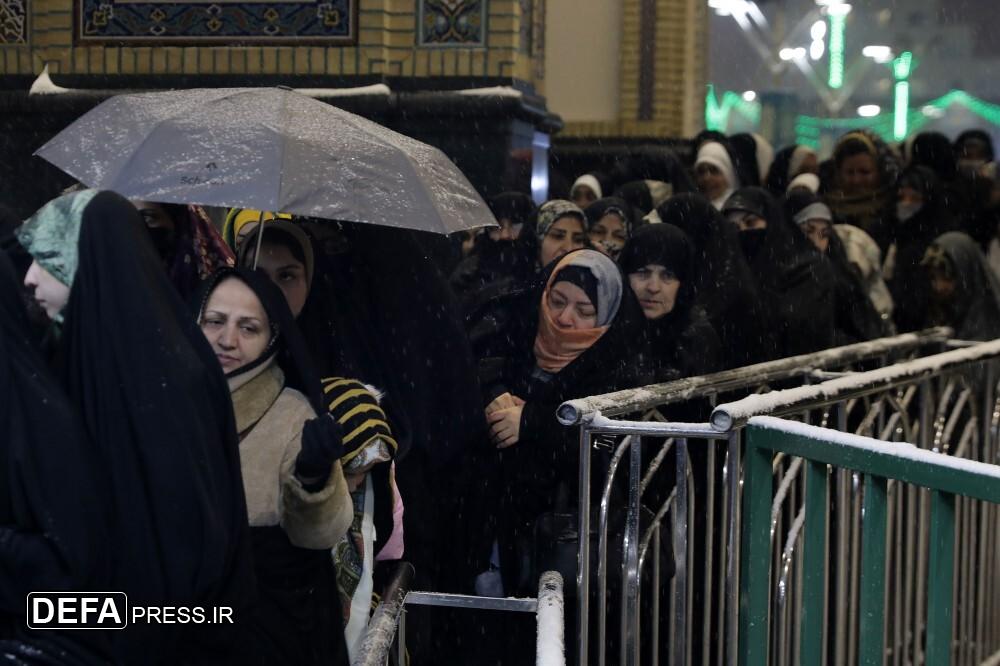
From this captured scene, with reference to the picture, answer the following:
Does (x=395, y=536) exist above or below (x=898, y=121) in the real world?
below

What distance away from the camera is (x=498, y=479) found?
15.5 ft

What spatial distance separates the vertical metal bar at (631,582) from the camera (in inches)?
155

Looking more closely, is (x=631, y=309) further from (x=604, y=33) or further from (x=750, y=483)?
(x=604, y=33)

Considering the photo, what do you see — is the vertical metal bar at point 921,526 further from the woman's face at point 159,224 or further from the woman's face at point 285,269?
the woman's face at point 159,224

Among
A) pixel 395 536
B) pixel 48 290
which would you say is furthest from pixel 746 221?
pixel 48 290

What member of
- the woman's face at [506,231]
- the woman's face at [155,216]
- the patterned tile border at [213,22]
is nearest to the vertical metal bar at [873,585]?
the woman's face at [155,216]

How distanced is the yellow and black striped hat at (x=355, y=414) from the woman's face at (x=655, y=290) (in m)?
1.98

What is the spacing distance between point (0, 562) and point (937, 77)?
25488 millimetres

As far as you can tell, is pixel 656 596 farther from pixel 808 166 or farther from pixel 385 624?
pixel 808 166

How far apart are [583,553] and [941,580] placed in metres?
1.52

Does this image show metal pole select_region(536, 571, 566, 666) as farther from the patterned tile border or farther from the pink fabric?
the patterned tile border

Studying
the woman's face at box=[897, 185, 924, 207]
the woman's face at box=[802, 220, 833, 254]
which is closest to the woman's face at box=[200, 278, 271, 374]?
the woman's face at box=[802, 220, 833, 254]

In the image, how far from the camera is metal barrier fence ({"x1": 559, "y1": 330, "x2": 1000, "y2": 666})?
3.88 m

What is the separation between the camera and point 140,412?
256cm
